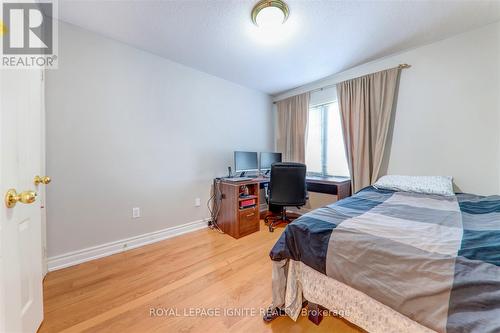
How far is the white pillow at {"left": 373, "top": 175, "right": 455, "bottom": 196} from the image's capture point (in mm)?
1821

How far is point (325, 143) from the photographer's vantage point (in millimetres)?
3271

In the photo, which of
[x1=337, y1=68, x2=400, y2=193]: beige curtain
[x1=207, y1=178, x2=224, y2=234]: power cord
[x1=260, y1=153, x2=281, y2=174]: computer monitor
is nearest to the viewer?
[x1=337, y1=68, x2=400, y2=193]: beige curtain

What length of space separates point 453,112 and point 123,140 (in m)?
3.71

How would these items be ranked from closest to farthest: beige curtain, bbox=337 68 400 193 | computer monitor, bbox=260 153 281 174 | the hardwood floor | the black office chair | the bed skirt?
the bed skirt
the hardwood floor
beige curtain, bbox=337 68 400 193
the black office chair
computer monitor, bbox=260 153 281 174

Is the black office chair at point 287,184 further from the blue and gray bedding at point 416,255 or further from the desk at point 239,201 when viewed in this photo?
the blue and gray bedding at point 416,255

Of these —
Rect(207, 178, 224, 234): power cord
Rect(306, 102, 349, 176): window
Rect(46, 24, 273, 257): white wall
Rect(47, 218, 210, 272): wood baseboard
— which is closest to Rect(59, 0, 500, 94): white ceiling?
Rect(46, 24, 273, 257): white wall

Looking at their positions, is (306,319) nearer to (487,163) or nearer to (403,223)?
(403,223)

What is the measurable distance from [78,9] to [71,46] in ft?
1.22

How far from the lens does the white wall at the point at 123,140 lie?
182cm

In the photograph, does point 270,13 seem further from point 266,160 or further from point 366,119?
point 266,160

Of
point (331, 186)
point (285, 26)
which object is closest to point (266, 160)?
point (331, 186)

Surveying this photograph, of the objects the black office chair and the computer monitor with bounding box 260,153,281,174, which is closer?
the black office chair

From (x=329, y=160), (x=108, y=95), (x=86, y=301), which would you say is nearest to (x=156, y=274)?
(x=86, y=301)

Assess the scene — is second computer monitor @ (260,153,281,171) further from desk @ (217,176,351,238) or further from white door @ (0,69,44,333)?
white door @ (0,69,44,333)
